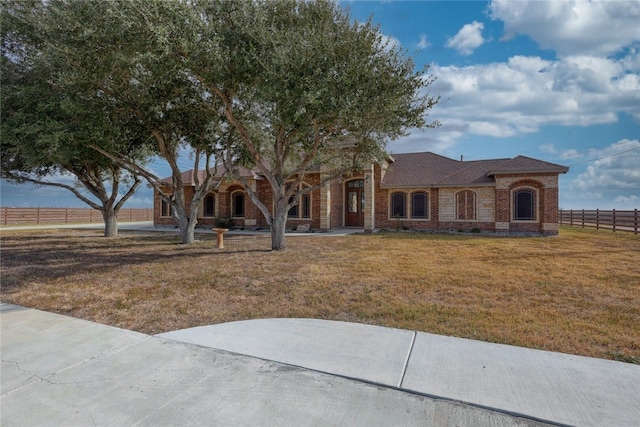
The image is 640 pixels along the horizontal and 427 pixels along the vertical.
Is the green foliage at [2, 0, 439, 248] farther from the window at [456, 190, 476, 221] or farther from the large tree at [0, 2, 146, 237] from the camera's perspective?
the window at [456, 190, 476, 221]

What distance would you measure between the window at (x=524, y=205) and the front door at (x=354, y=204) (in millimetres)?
8503

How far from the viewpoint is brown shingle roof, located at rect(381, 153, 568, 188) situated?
1797 cm

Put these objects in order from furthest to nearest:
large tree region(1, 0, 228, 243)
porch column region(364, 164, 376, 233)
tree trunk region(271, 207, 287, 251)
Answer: porch column region(364, 164, 376, 233) < tree trunk region(271, 207, 287, 251) < large tree region(1, 0, 228, 243)

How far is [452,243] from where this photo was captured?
47.4 ft

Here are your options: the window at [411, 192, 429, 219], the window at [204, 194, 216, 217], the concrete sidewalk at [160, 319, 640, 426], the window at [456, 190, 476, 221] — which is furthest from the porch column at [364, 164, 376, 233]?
the concrete sidewalk at [160, 319, 640, 426]

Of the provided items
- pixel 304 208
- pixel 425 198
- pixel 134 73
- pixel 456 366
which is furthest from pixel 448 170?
pixel 456 366

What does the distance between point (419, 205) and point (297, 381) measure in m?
18.4

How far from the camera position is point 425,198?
66.8ft

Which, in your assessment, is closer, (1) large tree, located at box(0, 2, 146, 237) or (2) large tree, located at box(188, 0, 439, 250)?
(2) large tree, located at box(188, 0, 439, 250)

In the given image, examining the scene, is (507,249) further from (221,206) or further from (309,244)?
(221,206)

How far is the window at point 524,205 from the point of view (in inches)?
719

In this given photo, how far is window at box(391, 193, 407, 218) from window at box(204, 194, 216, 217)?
11857 millimetres

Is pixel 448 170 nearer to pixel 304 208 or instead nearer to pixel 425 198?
pixel 425 198

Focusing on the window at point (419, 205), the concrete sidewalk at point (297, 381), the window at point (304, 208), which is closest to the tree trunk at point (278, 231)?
the concrete sidewalk at point (297, 381)
